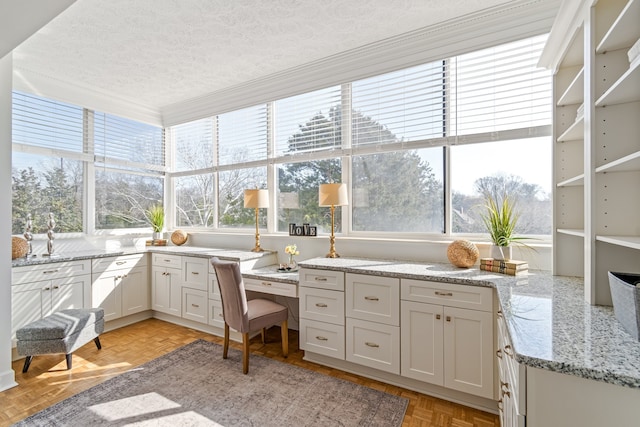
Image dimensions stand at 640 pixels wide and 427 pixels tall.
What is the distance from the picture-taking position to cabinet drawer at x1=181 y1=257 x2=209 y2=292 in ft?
10.8

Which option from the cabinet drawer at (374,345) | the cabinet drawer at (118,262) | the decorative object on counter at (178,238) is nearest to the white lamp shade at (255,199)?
the decorative object on counter at (178,238)

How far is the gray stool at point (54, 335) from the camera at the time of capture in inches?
94.3

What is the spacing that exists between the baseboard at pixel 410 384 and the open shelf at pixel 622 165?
1576 millimetres

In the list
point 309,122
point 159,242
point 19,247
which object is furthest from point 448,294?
point 19,247

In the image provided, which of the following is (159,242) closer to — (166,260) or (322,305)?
(166,260)

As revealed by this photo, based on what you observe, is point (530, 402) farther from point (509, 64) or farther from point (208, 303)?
point (208, 303)

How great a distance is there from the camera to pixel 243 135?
13.0ft

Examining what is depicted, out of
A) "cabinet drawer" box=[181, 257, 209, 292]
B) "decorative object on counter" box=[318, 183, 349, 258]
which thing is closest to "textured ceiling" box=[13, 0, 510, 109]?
"decorative object on counter" box=[318, 183, 349, 258]

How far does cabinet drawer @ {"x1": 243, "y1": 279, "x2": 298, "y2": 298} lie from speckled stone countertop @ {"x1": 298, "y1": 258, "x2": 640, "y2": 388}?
1.17 m

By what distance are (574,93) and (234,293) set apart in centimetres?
276

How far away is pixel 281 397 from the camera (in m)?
2.12

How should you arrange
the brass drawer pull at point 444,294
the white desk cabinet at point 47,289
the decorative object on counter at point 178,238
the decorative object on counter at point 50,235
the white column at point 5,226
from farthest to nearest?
the decorative object on counter at point 178,238, the decorative object on counter at point 50,235, the white desk cabinet at point 47,289, the white column at point 5,226, the brass drawer pull at point 444,294

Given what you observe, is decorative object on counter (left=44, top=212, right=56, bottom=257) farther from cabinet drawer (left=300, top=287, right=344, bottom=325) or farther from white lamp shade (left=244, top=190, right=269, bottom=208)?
cabinet drawer (left=300, top=287, right=344, bottom=325)

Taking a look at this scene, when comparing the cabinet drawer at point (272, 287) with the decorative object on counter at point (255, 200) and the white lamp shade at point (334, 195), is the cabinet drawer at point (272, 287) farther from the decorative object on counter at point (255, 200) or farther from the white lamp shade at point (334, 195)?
the white lamp shade at point (334, 195)
